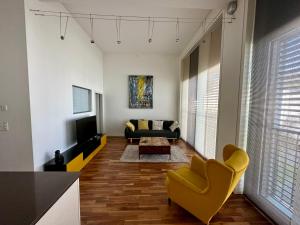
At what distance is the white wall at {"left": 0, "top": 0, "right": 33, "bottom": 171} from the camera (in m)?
2.31

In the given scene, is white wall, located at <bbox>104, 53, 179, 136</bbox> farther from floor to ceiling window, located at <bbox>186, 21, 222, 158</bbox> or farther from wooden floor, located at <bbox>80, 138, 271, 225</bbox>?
wooden floor, located at <bbox>80, 138, 271, 225</bbox>

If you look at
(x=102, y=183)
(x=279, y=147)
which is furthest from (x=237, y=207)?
(x=102, y=183)

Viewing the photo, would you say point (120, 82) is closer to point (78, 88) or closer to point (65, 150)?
point (78, 88)

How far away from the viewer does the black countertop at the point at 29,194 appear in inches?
29.4

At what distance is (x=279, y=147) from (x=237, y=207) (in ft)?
3.28

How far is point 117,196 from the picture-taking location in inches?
96.6

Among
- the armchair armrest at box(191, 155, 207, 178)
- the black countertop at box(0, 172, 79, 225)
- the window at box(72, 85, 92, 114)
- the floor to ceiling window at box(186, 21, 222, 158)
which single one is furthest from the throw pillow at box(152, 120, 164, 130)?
the black countertop at box(0, 172, 79, 225)

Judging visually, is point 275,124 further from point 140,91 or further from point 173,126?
point 140,91

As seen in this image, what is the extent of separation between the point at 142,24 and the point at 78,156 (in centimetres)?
338

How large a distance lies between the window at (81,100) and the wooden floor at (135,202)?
1605 mm

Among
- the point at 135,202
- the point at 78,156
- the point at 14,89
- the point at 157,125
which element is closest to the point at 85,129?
the point at 78,156

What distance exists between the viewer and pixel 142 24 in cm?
406

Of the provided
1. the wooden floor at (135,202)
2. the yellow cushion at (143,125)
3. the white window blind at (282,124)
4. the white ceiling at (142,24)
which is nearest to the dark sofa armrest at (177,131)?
the yellow cushion at (143,125)

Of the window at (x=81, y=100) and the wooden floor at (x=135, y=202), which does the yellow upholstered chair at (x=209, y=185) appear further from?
the window at (x=81, y=100)
